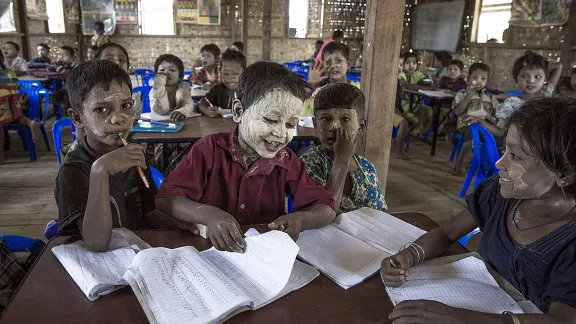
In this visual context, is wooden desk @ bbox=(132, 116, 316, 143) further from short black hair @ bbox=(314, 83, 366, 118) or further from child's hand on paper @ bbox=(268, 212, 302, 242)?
child's hand on paper @ bbox=(268, 212, 302, 242)

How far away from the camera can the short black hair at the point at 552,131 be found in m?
0.89

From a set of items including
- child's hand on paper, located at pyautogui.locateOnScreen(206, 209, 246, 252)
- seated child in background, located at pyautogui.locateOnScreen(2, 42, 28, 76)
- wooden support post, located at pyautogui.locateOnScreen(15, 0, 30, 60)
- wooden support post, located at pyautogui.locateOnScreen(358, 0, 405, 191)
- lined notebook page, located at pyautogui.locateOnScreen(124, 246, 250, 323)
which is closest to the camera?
lined notebook page, located at pyautogui.locateOnScreen(124, 246, 250, 323)

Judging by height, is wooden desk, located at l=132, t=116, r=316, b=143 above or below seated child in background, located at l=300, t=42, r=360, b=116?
below

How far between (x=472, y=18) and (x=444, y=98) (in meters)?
4.26

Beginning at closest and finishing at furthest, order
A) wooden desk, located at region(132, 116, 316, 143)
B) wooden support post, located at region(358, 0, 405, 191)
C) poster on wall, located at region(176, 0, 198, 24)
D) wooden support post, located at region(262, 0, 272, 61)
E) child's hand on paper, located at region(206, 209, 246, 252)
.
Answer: child's hand on paper, located at region(206, 209, 246, 252), wooden support post, located at region(358, 0, 405, 191), wooden desk, located at region(132, 116, 316, 143), wooden support post, located at region(262, 0, 272, 61), poster on wall, located at region(176, 0, 198, 24)

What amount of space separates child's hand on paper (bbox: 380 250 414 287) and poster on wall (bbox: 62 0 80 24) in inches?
413

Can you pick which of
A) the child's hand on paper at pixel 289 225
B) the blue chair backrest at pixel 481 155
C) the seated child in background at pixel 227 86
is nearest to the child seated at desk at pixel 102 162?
the child's hand on paper at pixel 289 225

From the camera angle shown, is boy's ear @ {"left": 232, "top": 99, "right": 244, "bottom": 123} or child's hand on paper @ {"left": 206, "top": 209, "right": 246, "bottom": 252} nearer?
child's hand on paper @ {"left": 206, "top": 209, "right": 246, "bottom": 252}

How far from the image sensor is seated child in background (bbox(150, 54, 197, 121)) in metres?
2.92

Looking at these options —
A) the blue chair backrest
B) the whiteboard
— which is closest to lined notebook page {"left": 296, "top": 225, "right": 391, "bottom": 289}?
the blue chair backrest

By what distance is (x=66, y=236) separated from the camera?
1.03 meters

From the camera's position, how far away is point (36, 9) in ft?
27.5

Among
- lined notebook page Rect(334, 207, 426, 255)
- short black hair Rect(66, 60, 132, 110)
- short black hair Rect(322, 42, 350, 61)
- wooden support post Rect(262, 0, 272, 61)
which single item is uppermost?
wooden support post Rect(262, 0, 272, 61)

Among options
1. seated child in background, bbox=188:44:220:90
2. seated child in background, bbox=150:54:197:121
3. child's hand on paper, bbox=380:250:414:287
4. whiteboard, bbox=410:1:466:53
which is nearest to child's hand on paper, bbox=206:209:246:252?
child's hand on paper, bbox=380:250:414:287
